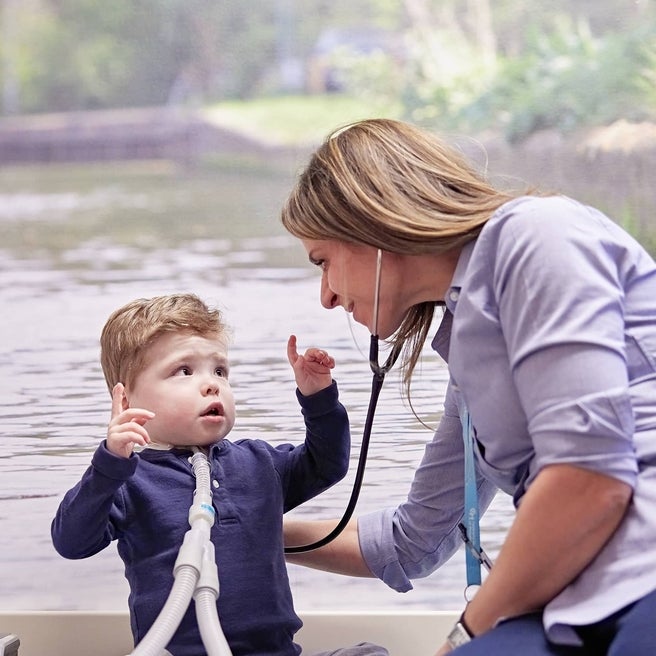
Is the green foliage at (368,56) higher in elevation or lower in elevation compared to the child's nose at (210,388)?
higher

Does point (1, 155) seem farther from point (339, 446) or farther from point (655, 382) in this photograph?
point (655, 382)

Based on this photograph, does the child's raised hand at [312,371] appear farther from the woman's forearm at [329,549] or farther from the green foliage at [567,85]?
the green foliage at [567,85]

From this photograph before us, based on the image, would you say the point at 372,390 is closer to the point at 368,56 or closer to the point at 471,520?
the point at 471,520

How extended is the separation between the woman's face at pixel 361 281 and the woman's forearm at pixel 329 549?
0.46 meters

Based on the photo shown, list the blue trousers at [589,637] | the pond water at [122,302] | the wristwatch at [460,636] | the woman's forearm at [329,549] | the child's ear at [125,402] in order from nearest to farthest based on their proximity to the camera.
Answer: the blue trousers at [589,637] → the wristwatch at [460,636] → the child's ear at [125,402] → the woman's forearm at [329,549] → the pond water at [122,302]

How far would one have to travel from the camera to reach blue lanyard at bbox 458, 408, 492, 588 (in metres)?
1.61

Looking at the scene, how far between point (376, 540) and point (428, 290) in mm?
534

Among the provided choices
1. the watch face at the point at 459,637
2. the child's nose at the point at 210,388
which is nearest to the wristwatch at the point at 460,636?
the watch face at the point at 459,637

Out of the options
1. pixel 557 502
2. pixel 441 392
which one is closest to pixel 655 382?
pixel 557 502

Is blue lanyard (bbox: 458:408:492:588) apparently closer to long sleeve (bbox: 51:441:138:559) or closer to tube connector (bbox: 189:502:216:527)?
tube connector (bbox: 189:502:216:527)

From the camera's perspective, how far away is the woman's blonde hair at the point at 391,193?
1446 mm

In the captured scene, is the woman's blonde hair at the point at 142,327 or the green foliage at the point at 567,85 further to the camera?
the green foliage at the point at 567,85

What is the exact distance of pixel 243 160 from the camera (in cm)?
230

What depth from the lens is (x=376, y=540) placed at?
6.15 ft
